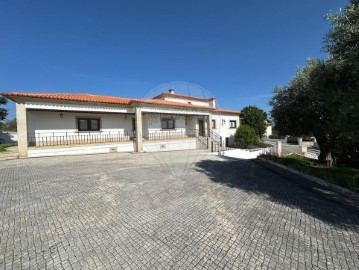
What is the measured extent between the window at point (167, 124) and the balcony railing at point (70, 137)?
13.0ft

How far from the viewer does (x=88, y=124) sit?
47.6 ft

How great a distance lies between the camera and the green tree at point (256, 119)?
22453mm

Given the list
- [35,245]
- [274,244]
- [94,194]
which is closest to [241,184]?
[274,244]

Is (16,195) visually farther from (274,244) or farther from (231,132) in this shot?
(231,132)

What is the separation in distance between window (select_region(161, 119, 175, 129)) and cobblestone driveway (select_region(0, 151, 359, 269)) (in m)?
12.7

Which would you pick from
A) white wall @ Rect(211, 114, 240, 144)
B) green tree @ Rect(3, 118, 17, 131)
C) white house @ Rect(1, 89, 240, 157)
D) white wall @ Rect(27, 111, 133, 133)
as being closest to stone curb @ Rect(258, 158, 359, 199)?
white house @ Rect(1, 89, 240, 157)

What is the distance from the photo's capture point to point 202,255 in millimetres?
2611

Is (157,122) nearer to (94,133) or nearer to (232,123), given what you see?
(94,133)

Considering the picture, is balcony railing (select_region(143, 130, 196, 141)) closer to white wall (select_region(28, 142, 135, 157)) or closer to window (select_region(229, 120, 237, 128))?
white wall (select_region(28, 142, 135, 157))

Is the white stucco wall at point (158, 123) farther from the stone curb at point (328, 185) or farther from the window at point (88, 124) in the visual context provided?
the stone curb at point (328, 185)

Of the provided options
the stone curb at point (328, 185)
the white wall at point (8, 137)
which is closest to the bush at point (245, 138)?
the stone curb at point (328, 185)

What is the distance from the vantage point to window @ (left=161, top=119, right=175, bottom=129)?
60.2 ft

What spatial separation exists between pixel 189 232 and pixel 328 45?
6235mm

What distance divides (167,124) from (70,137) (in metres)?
8.77
